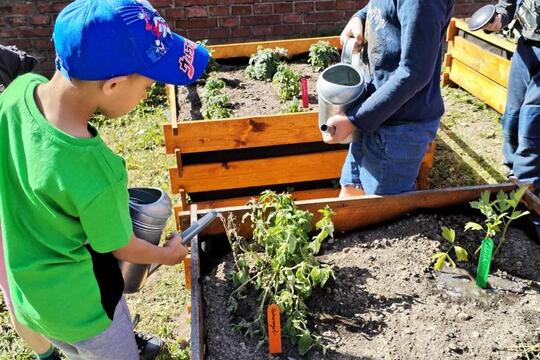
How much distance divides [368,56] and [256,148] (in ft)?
3.22

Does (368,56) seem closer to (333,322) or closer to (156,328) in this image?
(333,322)

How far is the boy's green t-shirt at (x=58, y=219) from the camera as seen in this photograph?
1.35 m

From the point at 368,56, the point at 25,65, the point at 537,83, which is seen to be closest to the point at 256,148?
the point at 368,56

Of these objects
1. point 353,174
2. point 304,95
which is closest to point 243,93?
point 304,95

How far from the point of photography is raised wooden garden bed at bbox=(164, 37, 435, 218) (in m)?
2.98

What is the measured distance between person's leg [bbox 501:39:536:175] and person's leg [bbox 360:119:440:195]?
1482 millimetres

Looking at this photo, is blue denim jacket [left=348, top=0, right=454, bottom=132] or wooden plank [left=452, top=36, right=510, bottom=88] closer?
blue denim jacket [left=348, top=0, right=454, bottom=132]

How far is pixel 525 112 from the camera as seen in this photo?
→ 338cm

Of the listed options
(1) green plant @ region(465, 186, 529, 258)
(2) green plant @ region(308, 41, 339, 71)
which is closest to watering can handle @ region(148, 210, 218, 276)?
(1) green plant @ region(465, 186, 529, 258)

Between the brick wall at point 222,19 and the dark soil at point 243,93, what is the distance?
1245 mm

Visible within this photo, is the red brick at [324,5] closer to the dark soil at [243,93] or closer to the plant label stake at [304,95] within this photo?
the dark soil at [243,93]

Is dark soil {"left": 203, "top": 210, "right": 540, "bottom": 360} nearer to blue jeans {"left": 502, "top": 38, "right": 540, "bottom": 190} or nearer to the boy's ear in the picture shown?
the boy's ear

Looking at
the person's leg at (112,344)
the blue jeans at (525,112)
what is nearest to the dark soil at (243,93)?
the blue jeans at (525,112)

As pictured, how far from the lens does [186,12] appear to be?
538 centimetres
